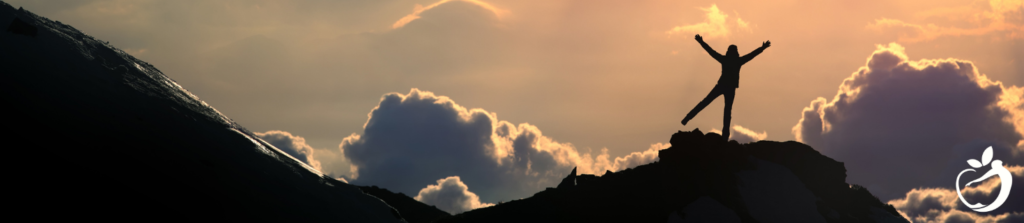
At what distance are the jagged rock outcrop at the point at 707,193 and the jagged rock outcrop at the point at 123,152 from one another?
39.1 feet

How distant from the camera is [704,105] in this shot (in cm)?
2880

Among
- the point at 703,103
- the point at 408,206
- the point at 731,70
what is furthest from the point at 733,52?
the point at 408,206

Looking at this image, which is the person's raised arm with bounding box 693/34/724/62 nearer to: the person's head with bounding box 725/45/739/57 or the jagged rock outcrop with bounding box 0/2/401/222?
the person's head with bounding box 725/45/739/57

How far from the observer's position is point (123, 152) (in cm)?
2916

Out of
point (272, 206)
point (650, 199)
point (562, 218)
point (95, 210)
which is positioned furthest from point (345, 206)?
point (650, 199)

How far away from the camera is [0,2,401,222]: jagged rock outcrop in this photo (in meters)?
26.0

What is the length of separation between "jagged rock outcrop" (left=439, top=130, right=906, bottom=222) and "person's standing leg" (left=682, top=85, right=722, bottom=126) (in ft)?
8.67

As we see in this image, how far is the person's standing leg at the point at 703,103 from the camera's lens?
2823 centimetres

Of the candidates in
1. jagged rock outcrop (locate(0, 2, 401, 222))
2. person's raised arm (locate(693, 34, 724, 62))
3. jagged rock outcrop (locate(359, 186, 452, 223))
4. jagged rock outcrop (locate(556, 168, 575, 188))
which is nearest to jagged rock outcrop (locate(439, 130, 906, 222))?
jagged rock outcrop (locate(556, 168, 575, 188))

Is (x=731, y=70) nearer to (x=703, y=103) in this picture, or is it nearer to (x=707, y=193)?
(x=703, y=103)

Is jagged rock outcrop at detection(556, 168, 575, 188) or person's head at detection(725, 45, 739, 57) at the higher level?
person's head at detection(725, 45, 739, 57)

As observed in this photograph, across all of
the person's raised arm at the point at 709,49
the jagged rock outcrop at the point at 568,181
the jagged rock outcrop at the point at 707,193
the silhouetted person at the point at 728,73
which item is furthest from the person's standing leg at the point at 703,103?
the jagged rock outcrop at the point at 568,181

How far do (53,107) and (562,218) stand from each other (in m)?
25.6

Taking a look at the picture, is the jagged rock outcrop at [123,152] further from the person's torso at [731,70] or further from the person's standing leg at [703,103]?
the person's torso at [731,70]
